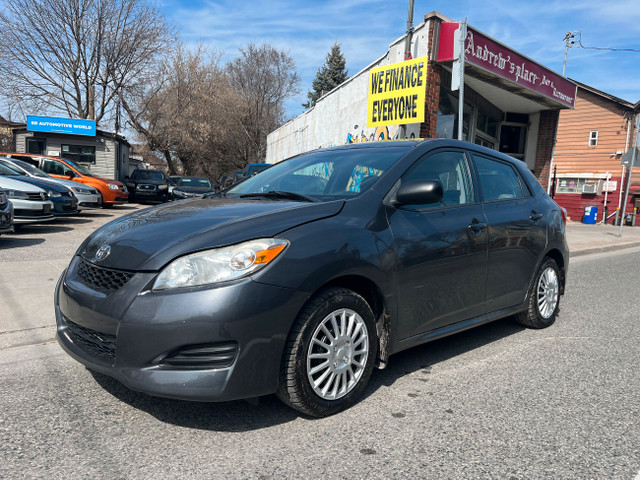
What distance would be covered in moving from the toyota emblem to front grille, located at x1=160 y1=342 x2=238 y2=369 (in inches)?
29.4

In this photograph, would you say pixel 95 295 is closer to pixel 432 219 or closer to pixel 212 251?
pixel 212 251

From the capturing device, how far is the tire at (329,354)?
8.36ft

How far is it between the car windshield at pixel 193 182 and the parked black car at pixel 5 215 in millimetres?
13881

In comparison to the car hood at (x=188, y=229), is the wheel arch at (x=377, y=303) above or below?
below

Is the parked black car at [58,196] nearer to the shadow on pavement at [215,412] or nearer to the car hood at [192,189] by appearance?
the car hood at [192,189]

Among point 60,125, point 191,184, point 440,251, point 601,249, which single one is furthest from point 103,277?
point 60,125

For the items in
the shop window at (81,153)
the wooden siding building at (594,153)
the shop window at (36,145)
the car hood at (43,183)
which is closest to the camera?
the car hood at (43,183)

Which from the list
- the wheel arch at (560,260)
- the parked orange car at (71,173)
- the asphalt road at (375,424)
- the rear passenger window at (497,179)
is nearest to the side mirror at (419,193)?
the rear passenger window at (497,179)

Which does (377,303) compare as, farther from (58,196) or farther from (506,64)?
(506,64)

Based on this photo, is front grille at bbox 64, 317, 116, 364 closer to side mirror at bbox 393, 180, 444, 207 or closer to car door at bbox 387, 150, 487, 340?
car door at bbox 387, 150, 487, 340

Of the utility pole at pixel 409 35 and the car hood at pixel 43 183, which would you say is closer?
the car hood at pixel 43 183

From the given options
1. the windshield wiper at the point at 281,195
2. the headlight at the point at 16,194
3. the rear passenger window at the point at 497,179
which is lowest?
the headlight at the point at 16,194

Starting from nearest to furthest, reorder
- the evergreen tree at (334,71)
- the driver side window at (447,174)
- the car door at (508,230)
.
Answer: the driver side window at (447,174)
the car door at (508,230)
the evergreen tree at (334,71)

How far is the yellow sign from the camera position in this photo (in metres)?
11.0
